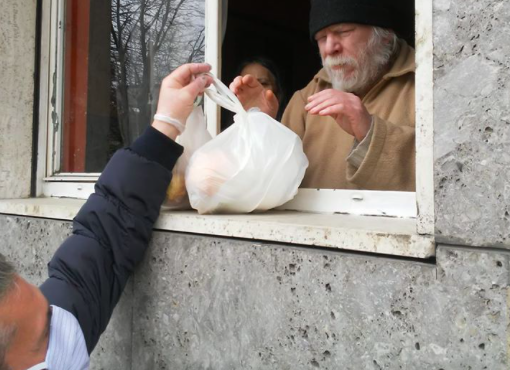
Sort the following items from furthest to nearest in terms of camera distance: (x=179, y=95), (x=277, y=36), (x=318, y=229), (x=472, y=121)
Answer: (x=277, y=36) → (x=179, y=95) → (x=318, y=229) → (x=472, y=121)

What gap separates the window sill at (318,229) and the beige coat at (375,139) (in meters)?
0.24

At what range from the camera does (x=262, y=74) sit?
136 inches

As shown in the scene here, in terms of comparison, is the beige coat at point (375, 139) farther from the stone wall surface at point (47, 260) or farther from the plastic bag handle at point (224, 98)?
the stone wall surface at point (47, 260)

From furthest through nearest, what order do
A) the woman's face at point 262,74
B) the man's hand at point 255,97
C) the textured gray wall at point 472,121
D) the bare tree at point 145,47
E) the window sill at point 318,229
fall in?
the woman's face at point 262,74, the bare tree at point 145,47, the man's hand at point 255,97, the window sill at point 318,229, the textured gray wall at point 472,121

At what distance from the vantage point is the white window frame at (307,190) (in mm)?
1214

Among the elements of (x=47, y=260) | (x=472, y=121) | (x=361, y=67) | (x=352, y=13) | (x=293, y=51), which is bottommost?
(x=47, y=260)

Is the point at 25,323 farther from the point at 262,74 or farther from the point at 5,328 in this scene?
the point at 262,74

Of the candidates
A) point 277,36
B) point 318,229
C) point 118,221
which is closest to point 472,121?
point 318,229

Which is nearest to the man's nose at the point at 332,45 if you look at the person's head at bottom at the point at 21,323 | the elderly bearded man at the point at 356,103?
the elderly bearded man at the point at 356,103

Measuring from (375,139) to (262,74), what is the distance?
1.88m

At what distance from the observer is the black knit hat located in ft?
7.62

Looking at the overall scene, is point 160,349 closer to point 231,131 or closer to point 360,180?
point 231,131

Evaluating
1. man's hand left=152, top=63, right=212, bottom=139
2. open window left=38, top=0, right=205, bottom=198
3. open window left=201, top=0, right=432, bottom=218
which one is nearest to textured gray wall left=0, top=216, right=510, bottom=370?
open window left=201, top=0, right=432, bottom=218

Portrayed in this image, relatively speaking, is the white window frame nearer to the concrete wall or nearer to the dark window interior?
the concrete wall
